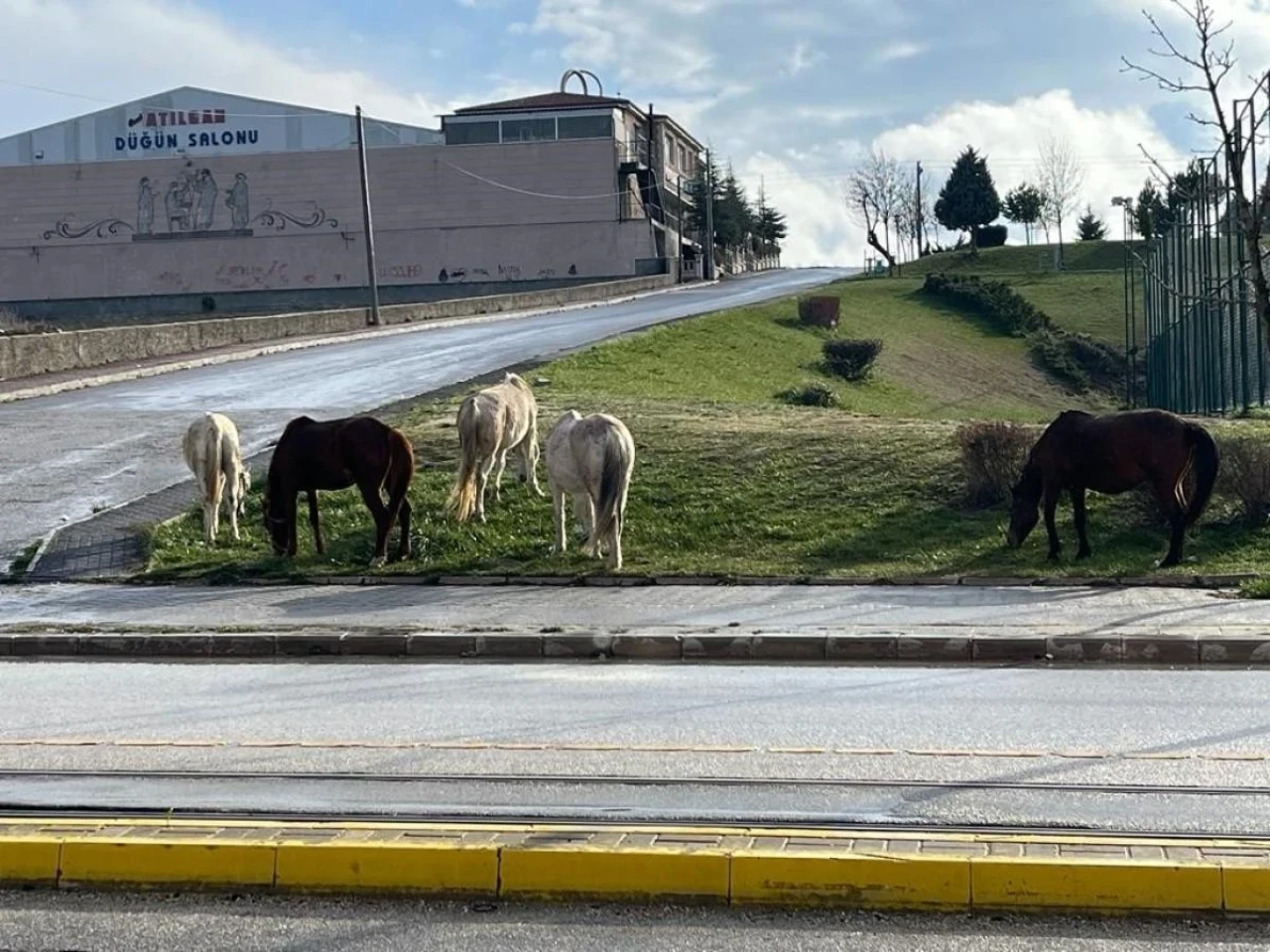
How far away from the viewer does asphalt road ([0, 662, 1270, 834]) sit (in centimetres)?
714

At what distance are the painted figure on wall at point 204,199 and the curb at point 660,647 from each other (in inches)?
3074

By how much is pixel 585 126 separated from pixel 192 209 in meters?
23.1

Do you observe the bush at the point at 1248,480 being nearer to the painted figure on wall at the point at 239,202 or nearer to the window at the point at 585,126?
the window at the point at 585,126

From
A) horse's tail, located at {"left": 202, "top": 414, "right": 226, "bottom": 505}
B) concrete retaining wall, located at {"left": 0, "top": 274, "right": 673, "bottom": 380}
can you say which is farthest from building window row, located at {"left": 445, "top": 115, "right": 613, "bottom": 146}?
horse's tail, located at {"left": 202, "top": 414, "right": 226, "bottom": 505}

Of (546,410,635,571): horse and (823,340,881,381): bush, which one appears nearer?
(546,410,635,571): horse

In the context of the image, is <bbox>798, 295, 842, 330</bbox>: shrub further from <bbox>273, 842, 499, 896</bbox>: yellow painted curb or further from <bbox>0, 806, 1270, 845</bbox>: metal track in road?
<bbox>273, 842, 499, 896</bbox>: yellow painted curb

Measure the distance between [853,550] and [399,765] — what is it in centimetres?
933

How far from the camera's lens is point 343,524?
59.2 ft

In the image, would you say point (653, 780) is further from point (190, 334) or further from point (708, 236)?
point (708, 236)

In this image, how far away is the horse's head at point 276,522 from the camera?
659 inches

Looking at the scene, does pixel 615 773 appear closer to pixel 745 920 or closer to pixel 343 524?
pixel 745 920

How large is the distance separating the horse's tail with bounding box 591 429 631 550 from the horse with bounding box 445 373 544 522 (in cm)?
220

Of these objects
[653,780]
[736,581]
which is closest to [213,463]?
[736,581]

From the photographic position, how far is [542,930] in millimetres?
5641
